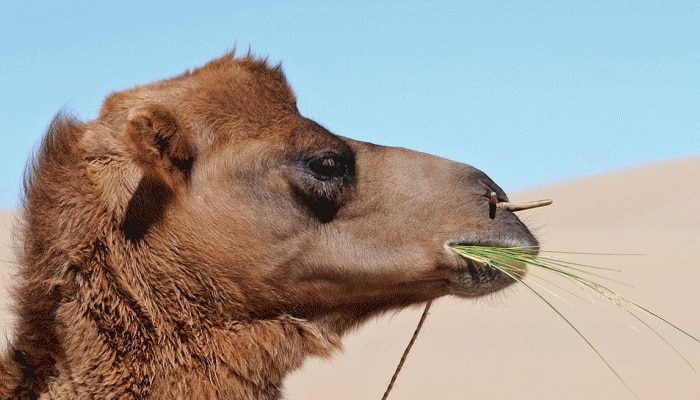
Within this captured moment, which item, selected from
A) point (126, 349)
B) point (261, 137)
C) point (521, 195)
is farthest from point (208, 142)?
point (521, 195)

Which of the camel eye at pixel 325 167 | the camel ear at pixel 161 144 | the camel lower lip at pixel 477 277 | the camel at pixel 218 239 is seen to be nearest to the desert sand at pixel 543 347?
the camel lower lip at pixel 477 277

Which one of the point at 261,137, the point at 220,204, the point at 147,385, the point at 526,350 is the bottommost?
the point at 526,350

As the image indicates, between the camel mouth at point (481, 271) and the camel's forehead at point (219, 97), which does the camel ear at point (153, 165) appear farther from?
the camel mouth at point (481, 271)

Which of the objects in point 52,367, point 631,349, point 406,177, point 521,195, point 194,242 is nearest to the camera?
point 52,367

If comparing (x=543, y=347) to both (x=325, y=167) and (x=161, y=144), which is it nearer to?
(x=325, y=167)

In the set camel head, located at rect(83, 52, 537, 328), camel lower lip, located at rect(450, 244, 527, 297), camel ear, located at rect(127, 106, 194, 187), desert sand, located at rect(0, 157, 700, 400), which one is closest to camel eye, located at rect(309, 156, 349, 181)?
camel head, located at rect(83, 52, 537, 328)

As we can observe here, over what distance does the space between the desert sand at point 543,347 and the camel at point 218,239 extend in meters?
3.95

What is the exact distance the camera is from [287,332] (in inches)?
171

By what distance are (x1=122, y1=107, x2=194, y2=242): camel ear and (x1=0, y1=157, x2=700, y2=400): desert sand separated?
15.1ft

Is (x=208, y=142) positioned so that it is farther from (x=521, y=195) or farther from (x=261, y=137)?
(x=521, y=195)

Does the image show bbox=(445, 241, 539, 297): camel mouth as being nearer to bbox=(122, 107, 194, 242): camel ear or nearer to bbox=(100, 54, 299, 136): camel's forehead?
bbox=(100, 54, 299, 136): camel's forehead

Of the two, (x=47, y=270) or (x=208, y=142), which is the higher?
(x=208, y=142)

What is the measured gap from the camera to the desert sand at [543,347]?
1412 cm

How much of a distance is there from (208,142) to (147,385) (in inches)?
42.2
